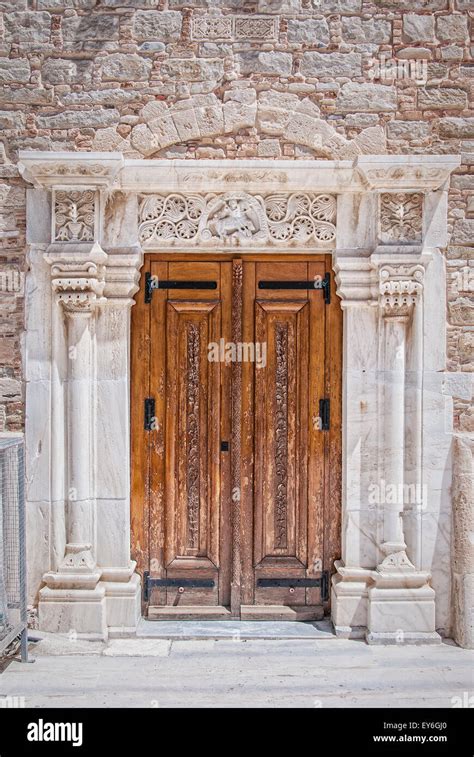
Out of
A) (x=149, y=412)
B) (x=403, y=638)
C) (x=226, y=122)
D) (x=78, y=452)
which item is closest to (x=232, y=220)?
(x=226, y=122)

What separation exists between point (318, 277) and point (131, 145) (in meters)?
1.49

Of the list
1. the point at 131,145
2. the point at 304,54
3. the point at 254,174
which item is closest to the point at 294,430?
the point at 254,174

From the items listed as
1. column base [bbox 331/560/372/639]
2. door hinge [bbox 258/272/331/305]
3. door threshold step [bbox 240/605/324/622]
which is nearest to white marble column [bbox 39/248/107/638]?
door threshold step [bbox 240/605/324/622]

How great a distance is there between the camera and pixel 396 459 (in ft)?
14.3

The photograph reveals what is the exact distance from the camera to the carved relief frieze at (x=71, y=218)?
14.1ft

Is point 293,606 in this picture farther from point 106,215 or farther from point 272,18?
point 272,18

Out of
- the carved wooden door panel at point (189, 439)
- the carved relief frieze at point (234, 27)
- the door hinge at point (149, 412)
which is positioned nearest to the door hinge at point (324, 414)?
the carved wooden door panel at point (189, 439)

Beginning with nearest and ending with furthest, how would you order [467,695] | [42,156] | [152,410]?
[467,695] < [42,156] < [152,410]

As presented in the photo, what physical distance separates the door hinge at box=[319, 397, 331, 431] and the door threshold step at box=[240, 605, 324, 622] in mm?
1227

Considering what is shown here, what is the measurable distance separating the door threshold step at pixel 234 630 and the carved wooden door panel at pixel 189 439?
111 millimetres

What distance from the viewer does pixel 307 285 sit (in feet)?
14.9

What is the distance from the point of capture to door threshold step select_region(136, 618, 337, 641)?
14.2 ft

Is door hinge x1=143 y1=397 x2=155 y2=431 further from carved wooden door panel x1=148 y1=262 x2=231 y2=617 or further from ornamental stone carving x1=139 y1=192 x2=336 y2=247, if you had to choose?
ornamental stone carving x1=139 y1=192 x2=336 y2=247

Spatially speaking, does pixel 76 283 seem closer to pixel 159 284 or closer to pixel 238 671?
pixel 159 284
